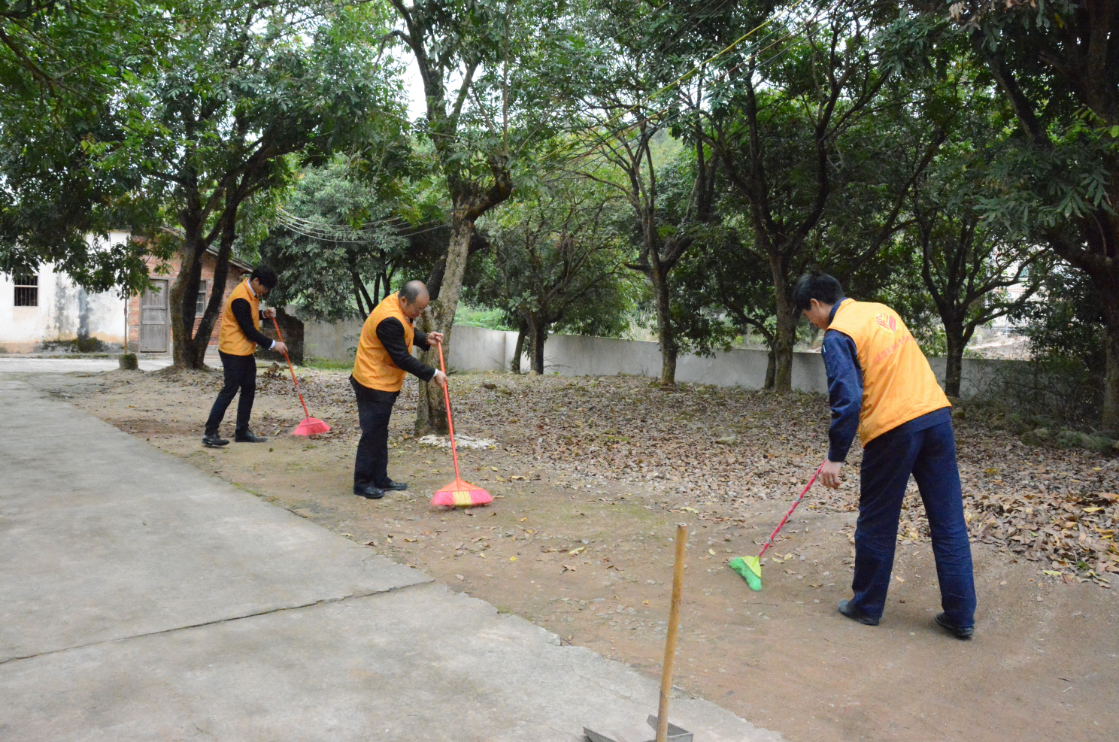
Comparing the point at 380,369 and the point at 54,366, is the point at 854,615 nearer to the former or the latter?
the point at 380,369

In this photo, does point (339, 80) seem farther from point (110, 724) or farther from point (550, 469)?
point (110, 724)

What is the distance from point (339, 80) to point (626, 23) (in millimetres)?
4464

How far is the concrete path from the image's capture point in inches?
115

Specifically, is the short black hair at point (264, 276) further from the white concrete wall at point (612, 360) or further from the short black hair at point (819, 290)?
the white concrete wall at point (612, 360)

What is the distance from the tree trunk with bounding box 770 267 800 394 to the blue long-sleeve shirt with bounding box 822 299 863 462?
10495 millimetres

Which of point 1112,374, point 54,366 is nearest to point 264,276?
point 1112,374

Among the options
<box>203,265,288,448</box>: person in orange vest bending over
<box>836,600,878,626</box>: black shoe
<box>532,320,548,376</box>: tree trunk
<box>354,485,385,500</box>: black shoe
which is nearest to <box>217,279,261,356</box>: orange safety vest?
<box>203,265,288,448</box>: person in orange vest bending over

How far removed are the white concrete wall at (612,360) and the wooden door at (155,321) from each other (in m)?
4.82

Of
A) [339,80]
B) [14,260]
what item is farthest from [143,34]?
[14,260]

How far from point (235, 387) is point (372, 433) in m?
2.66

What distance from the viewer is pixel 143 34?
1027cm

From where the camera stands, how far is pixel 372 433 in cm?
638

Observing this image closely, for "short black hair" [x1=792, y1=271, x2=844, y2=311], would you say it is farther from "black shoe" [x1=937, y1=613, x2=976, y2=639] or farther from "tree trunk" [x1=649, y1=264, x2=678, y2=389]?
"tree trunk" [x1=649, y1=264, x2=678, y2=389]

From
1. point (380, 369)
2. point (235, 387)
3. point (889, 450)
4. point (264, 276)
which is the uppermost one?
point (264, 276)
